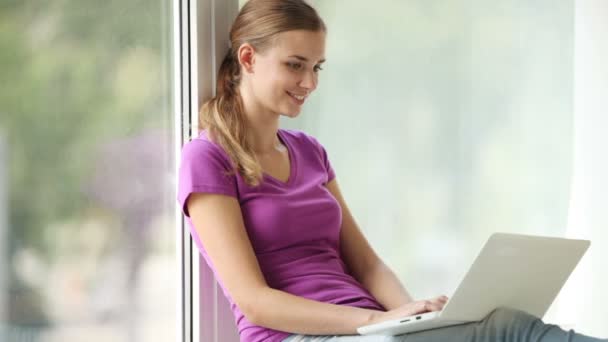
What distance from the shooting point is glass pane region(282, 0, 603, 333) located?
7.83 ft

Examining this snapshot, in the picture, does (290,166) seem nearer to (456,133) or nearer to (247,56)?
(247,56)

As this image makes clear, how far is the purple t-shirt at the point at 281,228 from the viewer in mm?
1707

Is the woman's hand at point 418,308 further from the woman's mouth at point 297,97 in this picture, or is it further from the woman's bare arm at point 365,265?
the woman's mouth at point 297,97

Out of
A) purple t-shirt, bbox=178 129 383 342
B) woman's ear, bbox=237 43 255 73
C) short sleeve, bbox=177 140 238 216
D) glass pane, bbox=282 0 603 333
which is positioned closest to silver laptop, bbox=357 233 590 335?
purple t-shirt, bbox=178 129 383 342

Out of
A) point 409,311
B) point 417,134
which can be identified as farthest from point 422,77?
point 409,311

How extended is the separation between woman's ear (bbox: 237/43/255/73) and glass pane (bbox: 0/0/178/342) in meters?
0.17

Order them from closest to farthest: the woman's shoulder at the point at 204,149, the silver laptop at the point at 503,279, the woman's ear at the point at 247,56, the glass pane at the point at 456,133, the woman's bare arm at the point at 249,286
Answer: the silver laptop at the point at 503,279
the woman's bare arm at the point at 249,286
the woman's shoulder at the point at 204,149
the woman's ear at the point at 247,56
the glass pane at the point at 456,133

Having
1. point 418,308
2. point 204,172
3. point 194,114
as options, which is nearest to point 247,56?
point 194,114

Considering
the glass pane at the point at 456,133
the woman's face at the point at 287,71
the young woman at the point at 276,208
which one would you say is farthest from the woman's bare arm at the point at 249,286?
the glass pane at the point at 456,133

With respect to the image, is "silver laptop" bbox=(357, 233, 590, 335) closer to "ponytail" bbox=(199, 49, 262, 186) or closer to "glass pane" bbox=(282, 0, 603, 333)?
"ponytail" bbox=(199, 49, 262, 186)

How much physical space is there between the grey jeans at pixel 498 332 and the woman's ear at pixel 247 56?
0.61 m

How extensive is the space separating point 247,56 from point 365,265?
502 mm

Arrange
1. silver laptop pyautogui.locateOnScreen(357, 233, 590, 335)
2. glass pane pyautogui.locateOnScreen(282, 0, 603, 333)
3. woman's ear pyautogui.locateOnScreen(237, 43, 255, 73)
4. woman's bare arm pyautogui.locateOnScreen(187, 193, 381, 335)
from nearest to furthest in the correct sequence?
silver laptop pyautogui.locateOnScreen(357, 233, 590, 335) → woman's bare arm pyautogui.locateOnScreen(187, 193, 381, 335) → woman's ear pyautogui.locateOnScreen(237, 43, 255, 73) → glass pane pyautogui.locateOnScreen(282, 0, 603, 333)

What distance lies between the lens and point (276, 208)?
1.76 meters
